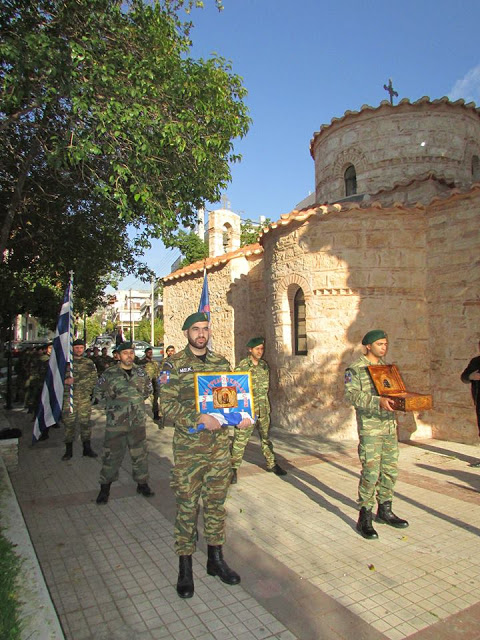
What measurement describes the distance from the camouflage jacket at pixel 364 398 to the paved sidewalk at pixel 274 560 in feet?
3.98

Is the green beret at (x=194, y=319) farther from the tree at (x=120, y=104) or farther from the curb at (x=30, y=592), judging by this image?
the tree at (x=120, y=104)

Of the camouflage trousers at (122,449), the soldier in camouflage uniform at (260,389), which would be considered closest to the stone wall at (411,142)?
the soldier in camouflage uniform at (260,389)

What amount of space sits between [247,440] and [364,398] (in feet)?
7.59

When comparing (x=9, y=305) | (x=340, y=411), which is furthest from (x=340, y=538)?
(x=9, y=305)

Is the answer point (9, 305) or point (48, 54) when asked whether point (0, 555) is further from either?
point (9, 305)

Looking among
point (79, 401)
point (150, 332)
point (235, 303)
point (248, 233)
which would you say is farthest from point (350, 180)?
point (150, 332)

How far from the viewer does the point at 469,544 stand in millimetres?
4492

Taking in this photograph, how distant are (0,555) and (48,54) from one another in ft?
20.2

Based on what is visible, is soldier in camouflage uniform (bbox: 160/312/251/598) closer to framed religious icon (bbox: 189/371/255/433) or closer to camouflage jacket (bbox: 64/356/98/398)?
framed religious icon (bbox: 189/371/255/433)

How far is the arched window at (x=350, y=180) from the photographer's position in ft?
41.3

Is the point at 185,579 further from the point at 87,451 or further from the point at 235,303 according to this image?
the point at 235,303

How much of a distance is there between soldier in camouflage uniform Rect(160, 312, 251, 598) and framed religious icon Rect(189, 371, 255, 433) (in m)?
0.10

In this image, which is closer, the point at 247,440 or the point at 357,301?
the point at 247,440

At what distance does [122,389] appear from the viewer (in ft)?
19.9
